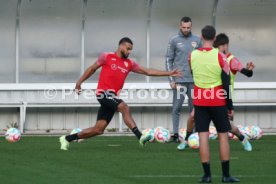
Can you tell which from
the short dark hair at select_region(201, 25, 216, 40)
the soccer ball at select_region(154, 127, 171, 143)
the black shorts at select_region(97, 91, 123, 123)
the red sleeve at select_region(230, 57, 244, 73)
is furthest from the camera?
the soccer ball at select_region(154, 127, 171, 143)

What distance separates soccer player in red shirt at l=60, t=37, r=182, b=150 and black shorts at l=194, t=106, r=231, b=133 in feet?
14.9

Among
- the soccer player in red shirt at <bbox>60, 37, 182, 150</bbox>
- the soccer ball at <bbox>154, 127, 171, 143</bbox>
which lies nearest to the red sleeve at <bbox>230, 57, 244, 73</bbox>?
the soccer player in red shirt at <bbox>60, 37, 182, 150</bbox>

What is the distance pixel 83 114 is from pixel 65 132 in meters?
0.83

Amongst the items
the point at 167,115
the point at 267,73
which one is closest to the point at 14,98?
the point at 167,115

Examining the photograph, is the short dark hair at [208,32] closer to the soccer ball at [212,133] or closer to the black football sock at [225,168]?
the black football sock at [225,168]

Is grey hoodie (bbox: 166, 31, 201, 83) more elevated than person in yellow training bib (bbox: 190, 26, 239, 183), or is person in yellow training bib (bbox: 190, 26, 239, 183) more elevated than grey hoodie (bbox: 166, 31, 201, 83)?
grey hoodie (bbox: 166, 31, 201, 83)

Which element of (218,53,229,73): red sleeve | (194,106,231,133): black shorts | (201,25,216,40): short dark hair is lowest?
(194,106,231,133): black shorts

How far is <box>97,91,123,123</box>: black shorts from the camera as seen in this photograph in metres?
17.1

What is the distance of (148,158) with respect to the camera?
15.6 m

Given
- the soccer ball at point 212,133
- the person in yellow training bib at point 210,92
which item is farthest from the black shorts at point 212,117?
the soccer ball at point 212,133

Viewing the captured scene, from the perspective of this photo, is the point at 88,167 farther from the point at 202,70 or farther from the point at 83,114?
the point at 83,114

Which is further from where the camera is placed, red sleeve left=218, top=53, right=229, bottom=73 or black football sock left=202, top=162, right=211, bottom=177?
red sleeve left=218, top=53, right=229, bottom=73

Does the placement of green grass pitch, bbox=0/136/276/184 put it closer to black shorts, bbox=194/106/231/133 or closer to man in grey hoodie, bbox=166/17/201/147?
black shorts, bbox=194/106/231/133

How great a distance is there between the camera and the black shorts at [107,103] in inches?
675
